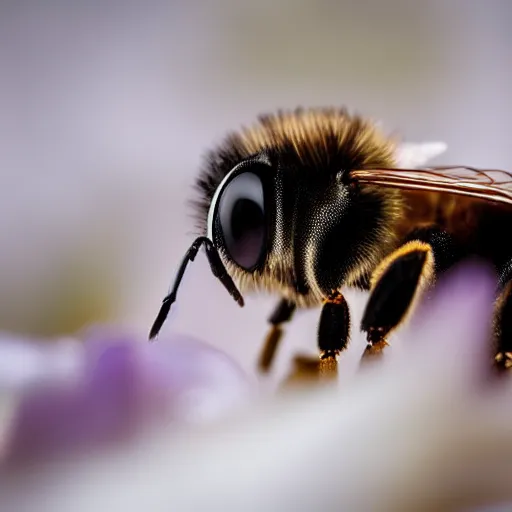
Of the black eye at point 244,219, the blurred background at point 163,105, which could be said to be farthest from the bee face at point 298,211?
the blurred background at point 163,105

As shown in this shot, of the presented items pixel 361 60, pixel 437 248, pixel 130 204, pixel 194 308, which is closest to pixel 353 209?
pixel 437 248

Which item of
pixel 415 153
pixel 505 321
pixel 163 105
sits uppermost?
pixel 163 105

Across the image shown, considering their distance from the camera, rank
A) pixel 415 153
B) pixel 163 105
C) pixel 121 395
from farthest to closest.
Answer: pixel 163 105
pixel 415 153
pixel 121 395

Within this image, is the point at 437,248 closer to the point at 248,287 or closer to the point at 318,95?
the point at 248,287

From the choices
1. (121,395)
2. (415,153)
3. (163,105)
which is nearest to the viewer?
(121,395)

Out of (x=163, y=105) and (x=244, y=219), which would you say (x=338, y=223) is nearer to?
(x=244, y=219)

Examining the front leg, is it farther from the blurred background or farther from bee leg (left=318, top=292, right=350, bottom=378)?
the blurred background

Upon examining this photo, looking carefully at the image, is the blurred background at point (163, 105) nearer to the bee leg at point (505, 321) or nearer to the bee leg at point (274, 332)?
the bee leg at point (274, 332)

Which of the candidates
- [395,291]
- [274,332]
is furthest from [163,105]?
[395,291]
